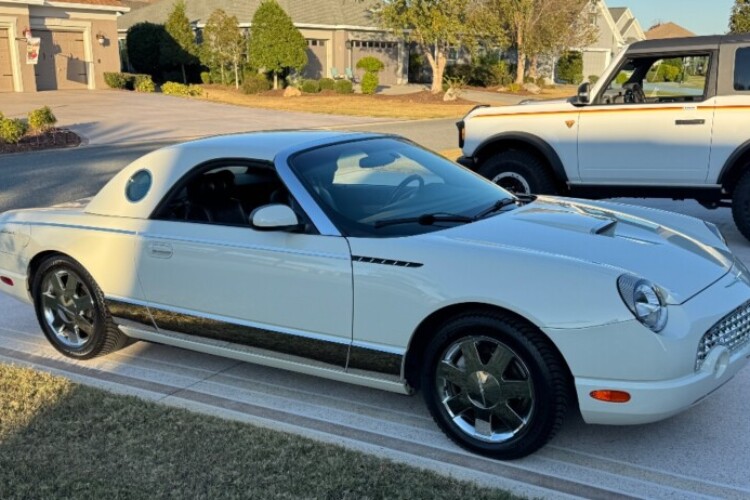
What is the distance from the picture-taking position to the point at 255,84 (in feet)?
117

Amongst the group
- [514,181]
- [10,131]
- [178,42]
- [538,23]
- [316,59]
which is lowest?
[514,181]

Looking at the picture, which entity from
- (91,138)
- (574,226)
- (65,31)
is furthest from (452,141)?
(65,31)

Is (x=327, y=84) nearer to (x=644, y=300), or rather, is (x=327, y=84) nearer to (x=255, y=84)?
(x=255, y=84)

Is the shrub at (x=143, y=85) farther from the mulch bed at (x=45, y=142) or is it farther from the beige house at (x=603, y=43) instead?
the beige house at (x=603, y=43)

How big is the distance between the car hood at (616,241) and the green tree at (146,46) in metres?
40.2

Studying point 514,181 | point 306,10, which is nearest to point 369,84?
point 306,10

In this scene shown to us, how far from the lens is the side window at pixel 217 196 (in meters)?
4.39

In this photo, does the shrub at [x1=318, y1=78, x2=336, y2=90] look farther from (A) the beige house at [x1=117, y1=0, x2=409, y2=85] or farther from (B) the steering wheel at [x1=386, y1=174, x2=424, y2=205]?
(B) the steering wheel at [x1=386, y1=174, x2=424, y2=205]

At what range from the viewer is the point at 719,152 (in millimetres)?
7336

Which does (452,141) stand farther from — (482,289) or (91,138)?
(482,289)

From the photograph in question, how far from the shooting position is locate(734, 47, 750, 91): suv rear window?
24.0 ft

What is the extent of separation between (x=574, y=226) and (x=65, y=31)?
37975mm

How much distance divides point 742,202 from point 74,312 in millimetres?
6241

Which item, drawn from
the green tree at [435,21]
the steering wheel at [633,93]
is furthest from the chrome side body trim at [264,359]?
the green tree at [435,21]
